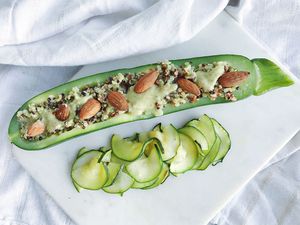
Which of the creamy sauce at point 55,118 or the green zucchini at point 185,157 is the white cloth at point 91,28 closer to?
the creamy sauce at point 55,118

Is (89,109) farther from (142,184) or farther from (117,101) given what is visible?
(142,184)

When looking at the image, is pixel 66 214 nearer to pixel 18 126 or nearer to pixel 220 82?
pixel 18 126

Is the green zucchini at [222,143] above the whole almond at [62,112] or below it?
below

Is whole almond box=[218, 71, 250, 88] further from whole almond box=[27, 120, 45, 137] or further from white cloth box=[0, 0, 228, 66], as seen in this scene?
whole almond box=[27, 120, 45, 137]

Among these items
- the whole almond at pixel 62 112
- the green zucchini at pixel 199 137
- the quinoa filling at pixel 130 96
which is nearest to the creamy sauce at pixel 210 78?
the quinoa filling at pixel 130 96

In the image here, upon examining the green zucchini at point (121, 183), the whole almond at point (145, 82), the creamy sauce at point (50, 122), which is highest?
the whole almond at point (145, 82)
